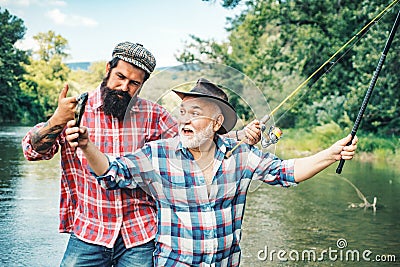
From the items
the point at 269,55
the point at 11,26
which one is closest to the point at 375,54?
the point at 269,55

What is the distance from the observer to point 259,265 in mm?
7094

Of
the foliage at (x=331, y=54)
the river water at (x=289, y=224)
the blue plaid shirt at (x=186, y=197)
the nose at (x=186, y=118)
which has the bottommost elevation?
the river water at (x=289, y=224)

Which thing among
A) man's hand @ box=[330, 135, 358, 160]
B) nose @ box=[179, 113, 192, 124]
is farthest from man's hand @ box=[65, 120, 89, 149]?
man's hand @ box=[330, 135, 358, 160]

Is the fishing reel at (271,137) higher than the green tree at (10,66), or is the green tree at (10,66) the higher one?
the green tree at (10,66)

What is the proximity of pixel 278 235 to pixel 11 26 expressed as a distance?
2145 inches

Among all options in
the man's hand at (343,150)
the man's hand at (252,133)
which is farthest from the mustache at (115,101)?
the man's hand at (343,150)

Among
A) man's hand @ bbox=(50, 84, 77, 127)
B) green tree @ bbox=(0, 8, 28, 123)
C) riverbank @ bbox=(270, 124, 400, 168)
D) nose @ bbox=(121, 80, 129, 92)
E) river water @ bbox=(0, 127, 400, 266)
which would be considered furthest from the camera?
green tree @ bbox=(0, 8, 28, 123)

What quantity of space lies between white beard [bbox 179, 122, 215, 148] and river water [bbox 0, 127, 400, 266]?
459mm

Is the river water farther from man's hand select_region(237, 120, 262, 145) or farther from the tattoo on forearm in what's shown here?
the tattoo on forearm

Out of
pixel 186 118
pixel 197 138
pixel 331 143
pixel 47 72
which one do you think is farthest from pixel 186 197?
pixel 47 72

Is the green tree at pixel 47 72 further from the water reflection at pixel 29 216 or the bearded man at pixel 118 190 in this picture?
the bearded man at pixel 118 190

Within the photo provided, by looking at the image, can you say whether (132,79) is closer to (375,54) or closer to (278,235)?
(278,235)

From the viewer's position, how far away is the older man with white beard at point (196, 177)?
341cm

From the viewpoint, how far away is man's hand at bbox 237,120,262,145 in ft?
11.8
